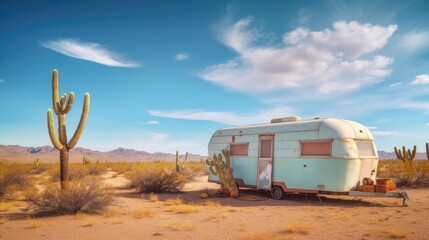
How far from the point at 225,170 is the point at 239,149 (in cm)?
112

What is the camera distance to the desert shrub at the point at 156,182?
1623 centimetres

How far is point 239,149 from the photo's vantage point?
15.1 meters

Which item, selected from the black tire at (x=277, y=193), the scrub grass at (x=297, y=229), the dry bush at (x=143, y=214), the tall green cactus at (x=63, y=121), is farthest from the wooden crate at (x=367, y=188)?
the tall green cactus at (x=63, y=121)

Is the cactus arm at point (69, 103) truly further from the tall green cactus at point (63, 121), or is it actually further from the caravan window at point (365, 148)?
the caravan window at point (365, 148)

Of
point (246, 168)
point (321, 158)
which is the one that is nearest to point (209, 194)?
point (246, 168)

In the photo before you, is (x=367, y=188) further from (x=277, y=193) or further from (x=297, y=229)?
(x=297, y=229)

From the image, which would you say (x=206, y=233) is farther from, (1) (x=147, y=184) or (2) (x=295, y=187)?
(1) (x=147, y=184)

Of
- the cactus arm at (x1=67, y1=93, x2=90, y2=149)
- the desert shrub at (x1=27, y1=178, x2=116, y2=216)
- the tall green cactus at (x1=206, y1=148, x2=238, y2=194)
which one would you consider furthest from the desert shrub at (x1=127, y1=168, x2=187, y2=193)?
the desert shrub at (x1=27, y1=178, x2=116, y2=216)

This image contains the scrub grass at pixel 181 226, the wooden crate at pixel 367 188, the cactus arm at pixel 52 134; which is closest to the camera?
the scrub grass at pixel 181 226

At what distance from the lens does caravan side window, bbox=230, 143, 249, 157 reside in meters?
14.8

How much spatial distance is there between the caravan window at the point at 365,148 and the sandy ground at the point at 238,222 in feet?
5.81

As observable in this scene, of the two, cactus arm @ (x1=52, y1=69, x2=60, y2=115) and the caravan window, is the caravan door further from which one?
cactus arm @ (x1=52, y1=69, x2=60, y2=115)

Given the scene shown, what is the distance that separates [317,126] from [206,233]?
6375 mm

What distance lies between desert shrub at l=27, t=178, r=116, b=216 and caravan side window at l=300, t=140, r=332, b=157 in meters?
6.96
